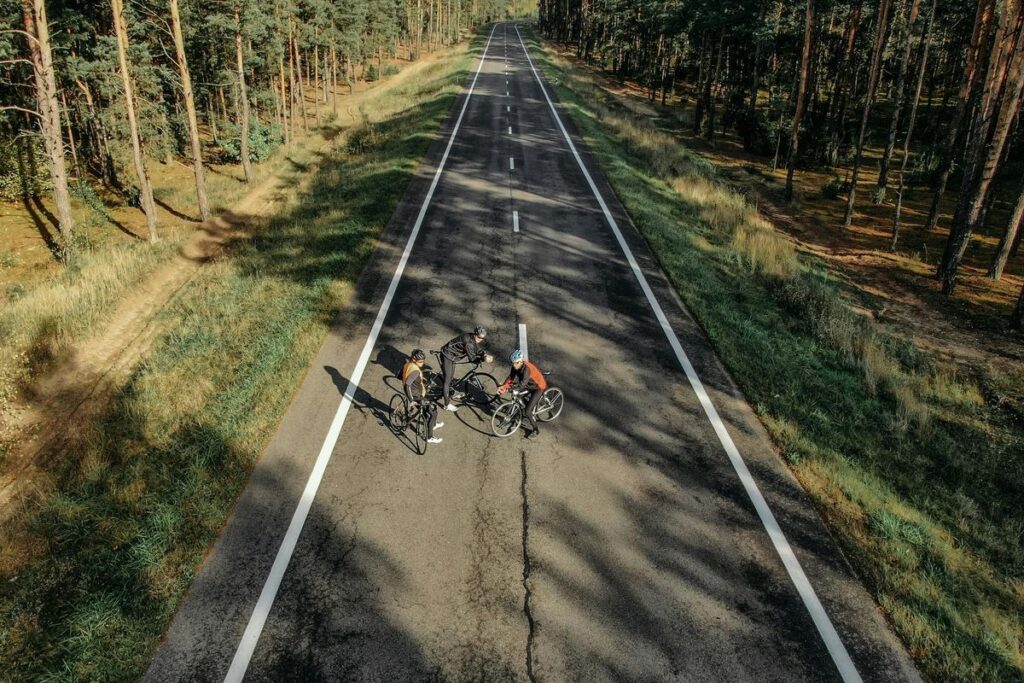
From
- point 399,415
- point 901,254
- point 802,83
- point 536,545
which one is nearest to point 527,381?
point 399,415

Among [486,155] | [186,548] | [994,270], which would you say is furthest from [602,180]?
[186,548]

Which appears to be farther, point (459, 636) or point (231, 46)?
point (231, 46)

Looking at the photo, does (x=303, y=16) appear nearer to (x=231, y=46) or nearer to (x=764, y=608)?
(x=231, y=46)

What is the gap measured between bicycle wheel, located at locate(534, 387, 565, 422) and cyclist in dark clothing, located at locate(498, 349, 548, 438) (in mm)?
332

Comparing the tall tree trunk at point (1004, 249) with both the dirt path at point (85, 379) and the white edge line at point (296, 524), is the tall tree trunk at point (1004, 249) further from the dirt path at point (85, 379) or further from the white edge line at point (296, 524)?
the dirt path at point (85, 379)

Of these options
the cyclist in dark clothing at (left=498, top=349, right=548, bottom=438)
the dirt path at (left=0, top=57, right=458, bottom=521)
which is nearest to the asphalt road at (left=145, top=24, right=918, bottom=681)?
the cyclist in dark clothing at (left=498, top=349, right=548, bottom=438)

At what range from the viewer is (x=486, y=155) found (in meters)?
25.6

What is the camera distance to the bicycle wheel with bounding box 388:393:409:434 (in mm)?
8953

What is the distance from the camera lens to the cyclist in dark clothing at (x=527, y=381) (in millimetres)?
8836

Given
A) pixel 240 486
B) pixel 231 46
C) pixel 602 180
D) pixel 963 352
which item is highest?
pixel 231 46

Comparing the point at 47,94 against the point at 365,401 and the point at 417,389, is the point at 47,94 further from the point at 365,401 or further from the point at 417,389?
the point at 417,389

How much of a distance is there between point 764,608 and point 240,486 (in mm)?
6887

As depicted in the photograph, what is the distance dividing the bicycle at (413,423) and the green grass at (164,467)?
6.67 feet

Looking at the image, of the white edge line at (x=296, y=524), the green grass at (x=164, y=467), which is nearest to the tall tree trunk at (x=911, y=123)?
the green grass at (x=164, y=467)
